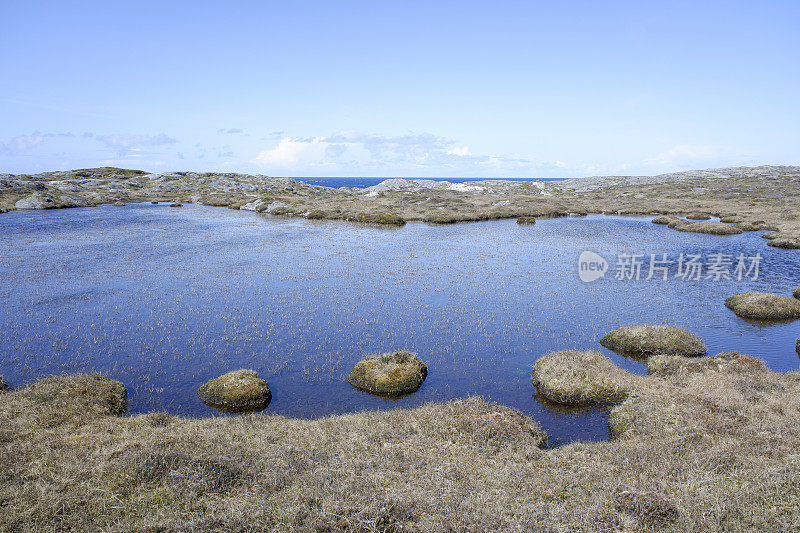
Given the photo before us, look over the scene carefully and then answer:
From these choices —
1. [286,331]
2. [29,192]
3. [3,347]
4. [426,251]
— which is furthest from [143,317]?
[29,192]

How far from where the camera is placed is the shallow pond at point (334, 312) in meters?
22.7

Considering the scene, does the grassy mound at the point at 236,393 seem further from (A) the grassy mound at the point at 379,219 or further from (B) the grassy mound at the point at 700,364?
(A) the grassy mound at the point at 379,219

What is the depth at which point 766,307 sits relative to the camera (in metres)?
32.6

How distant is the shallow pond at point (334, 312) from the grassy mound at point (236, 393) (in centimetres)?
65

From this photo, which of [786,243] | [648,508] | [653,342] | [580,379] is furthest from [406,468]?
[786,243]

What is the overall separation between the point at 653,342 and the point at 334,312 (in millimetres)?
20715

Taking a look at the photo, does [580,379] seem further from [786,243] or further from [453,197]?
[453,197]

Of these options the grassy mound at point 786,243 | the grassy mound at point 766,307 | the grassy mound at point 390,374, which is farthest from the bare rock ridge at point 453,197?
the grassy mound at point 390,374

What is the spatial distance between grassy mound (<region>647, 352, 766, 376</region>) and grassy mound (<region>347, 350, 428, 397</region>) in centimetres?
1212

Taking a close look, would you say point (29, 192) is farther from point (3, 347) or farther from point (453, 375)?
point (453, 375)

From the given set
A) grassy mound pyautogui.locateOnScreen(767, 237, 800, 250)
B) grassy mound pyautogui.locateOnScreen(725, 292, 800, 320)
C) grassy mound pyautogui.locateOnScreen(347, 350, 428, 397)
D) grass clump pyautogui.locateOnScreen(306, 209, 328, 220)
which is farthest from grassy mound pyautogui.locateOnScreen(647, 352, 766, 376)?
grass clump pyautogui.locateOnScreen(306, 209, 328, 220)

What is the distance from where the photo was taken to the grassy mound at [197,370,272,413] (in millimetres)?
20375

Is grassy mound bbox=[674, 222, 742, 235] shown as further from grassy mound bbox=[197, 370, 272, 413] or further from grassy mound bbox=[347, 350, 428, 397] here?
grassy mound bbox=[197, 370, 272, 413]

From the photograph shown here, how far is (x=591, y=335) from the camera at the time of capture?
2883cm
